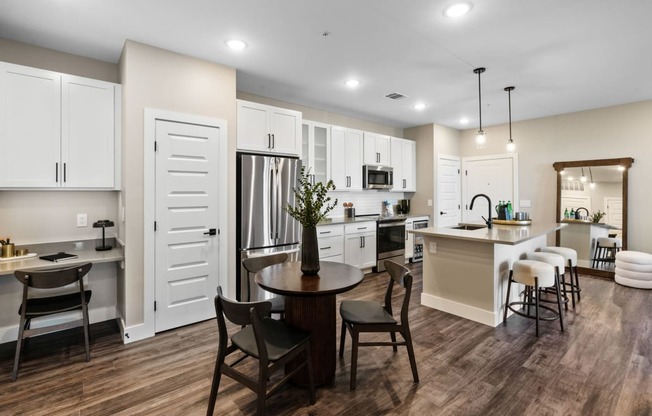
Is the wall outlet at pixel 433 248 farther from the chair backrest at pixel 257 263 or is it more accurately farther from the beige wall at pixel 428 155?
the beige wall at pixel 428 155

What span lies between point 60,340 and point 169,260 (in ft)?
3.90

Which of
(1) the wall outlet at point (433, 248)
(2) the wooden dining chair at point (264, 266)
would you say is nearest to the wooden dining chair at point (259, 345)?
(2) the wooden dining chair at point (264, 266)

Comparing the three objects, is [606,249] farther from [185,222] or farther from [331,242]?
[185,222]

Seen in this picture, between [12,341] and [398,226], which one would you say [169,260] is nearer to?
[12,341]

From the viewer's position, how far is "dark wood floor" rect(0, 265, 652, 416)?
6.75 ft

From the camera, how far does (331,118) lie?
5.65 meters

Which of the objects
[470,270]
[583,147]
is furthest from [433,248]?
[583,147]

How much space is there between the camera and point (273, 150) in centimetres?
401

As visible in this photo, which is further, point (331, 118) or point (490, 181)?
point (490, 181)

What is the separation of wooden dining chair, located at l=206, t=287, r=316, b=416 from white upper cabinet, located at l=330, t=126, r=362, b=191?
345 centimetres

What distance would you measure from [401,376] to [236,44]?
3.22 meters

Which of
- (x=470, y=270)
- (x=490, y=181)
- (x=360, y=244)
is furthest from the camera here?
(x=490, y=181)

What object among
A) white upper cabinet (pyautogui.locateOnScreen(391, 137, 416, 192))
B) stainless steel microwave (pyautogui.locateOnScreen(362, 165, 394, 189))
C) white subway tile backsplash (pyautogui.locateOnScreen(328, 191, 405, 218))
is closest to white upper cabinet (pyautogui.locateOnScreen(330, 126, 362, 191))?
stainless steel microwave (pyautogui.locateOnScreen(362, 165, 394, 189))

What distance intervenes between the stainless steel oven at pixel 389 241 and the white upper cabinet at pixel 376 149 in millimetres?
1135
